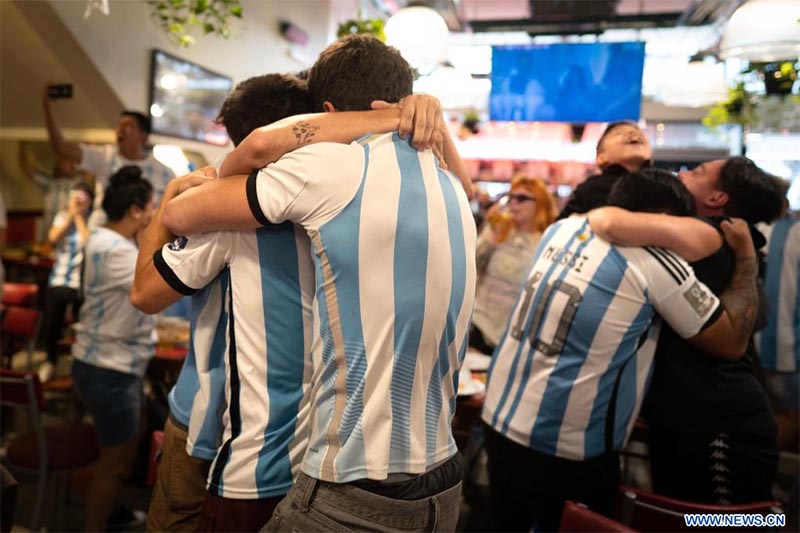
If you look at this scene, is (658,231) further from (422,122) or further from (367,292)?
(367,292)

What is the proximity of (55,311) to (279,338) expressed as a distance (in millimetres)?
4399

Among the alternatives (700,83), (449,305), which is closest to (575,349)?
(449,305)

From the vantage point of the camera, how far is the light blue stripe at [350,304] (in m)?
1.10

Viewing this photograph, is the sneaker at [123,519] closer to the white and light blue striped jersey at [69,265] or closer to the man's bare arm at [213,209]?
the man's bare arm at [213,209]

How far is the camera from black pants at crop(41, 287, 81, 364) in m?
4.85

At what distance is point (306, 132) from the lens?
1159 mm

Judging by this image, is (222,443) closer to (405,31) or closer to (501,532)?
(501,532)

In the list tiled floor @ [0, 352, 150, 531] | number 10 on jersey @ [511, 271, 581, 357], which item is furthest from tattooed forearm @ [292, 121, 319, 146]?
tiled floor @ [0, 352, 150, 531]

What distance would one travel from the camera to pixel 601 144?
106 inches

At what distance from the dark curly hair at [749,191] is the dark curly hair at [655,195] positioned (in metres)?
0.29

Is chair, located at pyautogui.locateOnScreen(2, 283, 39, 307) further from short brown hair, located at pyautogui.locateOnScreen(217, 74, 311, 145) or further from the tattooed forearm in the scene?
the tattooed forearm

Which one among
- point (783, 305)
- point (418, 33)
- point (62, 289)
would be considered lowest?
point (62, 289)

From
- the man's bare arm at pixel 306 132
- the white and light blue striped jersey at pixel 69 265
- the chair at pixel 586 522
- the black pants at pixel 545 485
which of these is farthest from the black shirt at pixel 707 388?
the white and light blue striped jersey at pixel 69 265

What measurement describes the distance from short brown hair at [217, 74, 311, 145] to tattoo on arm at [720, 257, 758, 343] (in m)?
1.40
